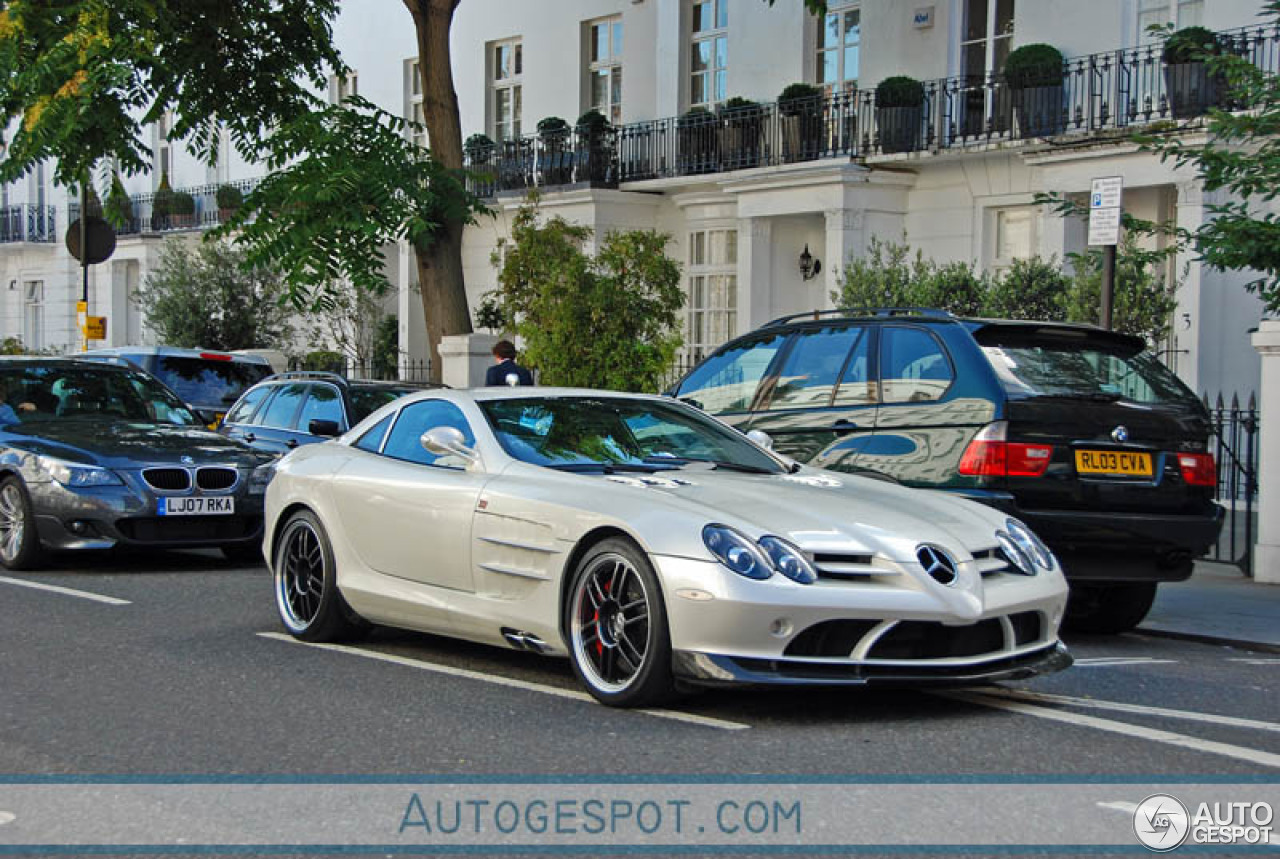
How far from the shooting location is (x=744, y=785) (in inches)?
205

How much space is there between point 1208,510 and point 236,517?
6.76m

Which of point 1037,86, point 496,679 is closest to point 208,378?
point 1037,86

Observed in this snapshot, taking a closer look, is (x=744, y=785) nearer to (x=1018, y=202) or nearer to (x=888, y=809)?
(x=888, y=809)

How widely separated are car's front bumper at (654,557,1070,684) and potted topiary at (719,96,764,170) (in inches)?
748

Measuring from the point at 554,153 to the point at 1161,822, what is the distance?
2410cm

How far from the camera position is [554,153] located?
27922mm

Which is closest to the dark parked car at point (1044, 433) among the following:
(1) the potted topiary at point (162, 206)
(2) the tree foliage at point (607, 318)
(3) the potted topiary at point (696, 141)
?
(2) the tree foliage at point (607, 318)

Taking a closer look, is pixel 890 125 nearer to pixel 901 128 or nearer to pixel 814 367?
pixel 901 128

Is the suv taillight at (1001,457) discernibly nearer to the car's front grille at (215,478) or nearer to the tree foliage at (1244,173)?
the tree foliage at (1244,173)

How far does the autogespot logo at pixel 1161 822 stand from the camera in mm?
4578

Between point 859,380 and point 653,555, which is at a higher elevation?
point 859,380

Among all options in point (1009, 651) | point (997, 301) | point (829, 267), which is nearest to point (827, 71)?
point (829, 267)

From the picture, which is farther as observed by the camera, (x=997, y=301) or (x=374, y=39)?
(x=374, y=39)

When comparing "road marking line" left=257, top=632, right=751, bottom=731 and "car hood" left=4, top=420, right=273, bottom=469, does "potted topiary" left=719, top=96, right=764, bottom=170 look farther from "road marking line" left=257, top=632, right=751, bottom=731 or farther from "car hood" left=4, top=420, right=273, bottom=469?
"road marking line" left=257, top=632, right=751, bottom=731
